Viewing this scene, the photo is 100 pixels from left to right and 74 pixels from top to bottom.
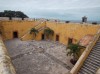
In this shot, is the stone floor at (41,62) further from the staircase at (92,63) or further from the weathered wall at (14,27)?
the weathered wall at (14,27)

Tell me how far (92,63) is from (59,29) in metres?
11.8

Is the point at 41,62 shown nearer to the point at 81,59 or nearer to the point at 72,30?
the point at 81,59

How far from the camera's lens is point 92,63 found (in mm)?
10984

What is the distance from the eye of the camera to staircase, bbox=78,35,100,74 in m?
10.4

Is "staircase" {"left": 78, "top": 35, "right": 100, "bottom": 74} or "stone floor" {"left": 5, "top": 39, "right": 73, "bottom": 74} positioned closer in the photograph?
"staircase" {"left": 78, "top": 35, "right": 100, "bottom": 74}

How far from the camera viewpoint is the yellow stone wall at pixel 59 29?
16484mm

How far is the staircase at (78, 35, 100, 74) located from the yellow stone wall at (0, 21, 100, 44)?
3861 mm

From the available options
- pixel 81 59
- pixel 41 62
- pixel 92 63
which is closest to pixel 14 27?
pixel 41 62

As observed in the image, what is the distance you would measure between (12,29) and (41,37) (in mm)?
5943

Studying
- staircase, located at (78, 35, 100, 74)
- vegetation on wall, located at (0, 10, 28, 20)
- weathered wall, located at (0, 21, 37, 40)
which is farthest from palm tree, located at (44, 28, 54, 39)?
vegetation on wall, located at (0, 10, 28, 20)

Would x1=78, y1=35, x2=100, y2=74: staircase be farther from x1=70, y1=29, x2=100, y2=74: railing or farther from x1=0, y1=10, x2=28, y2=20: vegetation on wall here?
x1=0, y1=10, x2=28, y2=20: vegetation on wall

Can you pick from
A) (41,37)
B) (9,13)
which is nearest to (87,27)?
(41,37)

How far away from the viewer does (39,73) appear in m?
11.4

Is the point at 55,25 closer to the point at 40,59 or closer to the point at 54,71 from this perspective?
the point at 40,59
